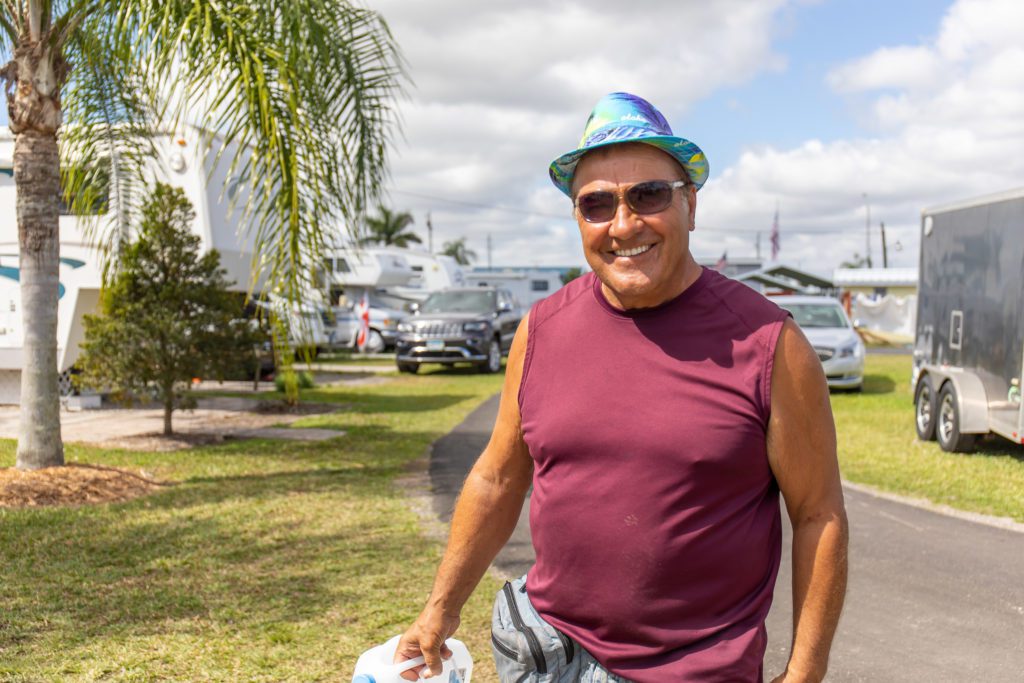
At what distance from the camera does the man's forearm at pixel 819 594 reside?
6.43 ft

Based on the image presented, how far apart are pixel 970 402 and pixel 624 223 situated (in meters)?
8.62

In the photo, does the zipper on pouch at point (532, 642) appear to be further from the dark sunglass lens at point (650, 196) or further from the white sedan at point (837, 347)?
the white sedan at point (837, 347)

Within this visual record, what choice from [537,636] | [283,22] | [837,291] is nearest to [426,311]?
[283,22]

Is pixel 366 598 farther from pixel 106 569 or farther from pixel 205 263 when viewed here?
pixel 205 263

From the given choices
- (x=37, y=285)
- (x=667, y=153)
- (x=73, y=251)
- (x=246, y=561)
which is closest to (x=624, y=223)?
(x=667, y=153)

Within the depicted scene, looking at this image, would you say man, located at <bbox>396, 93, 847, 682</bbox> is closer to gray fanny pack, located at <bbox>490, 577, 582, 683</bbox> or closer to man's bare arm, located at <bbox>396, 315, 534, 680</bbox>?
gray fanny pack, located at <bbox>490, 577, 582, 683</bbox>

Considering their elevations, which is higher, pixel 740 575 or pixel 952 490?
pixel 740 575

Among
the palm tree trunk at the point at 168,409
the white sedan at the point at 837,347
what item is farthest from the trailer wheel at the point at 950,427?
the palm tree trunk at the point at 168,409

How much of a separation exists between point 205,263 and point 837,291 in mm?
42104

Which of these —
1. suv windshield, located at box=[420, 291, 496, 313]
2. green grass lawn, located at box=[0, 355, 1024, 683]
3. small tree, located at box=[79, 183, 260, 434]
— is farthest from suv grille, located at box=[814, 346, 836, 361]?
small tree, located at box=[79, 183, 260, 434]

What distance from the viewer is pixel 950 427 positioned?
10.1 meters

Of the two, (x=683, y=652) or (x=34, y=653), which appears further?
(x=34, y=653)

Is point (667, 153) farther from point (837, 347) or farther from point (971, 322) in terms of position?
point (837, 347)

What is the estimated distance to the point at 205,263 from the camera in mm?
9711
